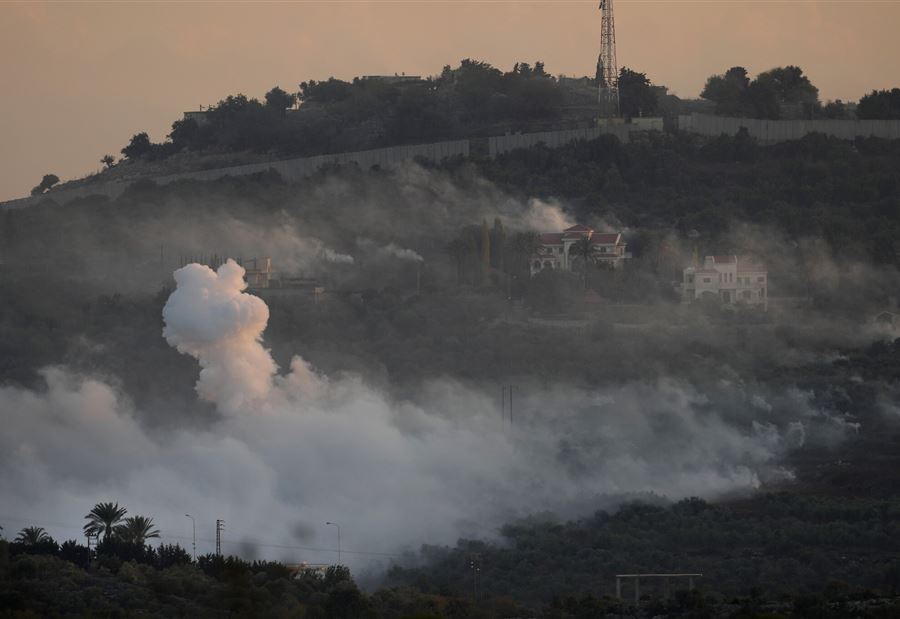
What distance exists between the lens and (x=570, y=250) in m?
144

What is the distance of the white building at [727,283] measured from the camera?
137750mm

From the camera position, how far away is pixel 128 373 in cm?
12875

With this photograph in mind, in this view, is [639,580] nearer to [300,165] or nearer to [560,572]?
[560,572]

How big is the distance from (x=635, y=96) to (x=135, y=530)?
76.4 meters

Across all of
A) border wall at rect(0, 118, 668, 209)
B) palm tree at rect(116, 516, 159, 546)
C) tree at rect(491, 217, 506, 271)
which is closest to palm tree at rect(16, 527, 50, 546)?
palm tree at rect(116, 516, 159, 546)

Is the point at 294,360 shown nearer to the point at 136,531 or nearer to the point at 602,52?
the point at 136,531

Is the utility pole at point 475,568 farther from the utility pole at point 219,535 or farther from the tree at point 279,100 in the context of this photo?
the tree at point 279,100

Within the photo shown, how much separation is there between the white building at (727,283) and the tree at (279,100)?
51268 mm

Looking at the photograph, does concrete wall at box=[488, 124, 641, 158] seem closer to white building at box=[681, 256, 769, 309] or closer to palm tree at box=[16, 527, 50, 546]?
white building at box=[681, 256, 769, 309]

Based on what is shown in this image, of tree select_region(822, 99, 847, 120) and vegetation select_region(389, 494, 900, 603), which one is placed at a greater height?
tree select_region(822, 99, 847, 120)

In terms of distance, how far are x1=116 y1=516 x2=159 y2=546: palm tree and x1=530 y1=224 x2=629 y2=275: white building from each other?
4924 cm

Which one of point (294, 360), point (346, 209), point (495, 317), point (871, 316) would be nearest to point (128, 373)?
point (294, 360)

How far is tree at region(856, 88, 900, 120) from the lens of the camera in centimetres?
16912

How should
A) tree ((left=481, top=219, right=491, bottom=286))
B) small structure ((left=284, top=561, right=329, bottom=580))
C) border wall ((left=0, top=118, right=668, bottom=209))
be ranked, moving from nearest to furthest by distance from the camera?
small structure ((left=284, top=561, right=329, bottom=580))
tree ((left=481, top=219, right=491, bottom=286))
border wall ((left=0, top=118, right=668, bottom=209))
